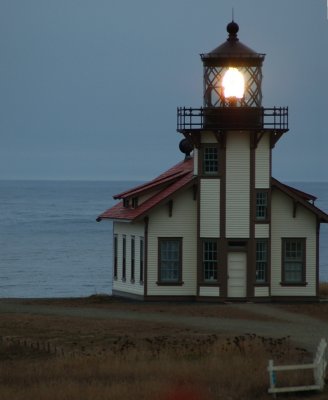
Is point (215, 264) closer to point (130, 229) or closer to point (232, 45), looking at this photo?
point (130, 229)

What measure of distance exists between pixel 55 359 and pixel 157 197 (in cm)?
1506

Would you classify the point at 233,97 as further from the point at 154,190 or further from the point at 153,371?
the point at 153,371

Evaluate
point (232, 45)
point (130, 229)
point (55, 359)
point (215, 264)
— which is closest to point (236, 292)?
point (215, 264)

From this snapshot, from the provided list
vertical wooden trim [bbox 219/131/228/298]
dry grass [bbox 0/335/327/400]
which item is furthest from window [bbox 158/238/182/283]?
dry grass [bbox 0/335/327/400]

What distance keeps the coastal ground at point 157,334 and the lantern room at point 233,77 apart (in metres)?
5.75

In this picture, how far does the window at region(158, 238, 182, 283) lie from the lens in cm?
4491

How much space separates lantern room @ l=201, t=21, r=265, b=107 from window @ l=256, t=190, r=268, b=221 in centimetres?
257

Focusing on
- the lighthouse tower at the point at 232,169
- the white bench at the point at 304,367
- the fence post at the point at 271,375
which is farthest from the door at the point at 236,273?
the fence post at the point at 271,375

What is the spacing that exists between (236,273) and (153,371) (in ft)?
52.7

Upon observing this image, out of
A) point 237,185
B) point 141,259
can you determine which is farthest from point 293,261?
point 141,259

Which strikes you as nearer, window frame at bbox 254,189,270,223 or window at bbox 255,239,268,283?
window frame at bbox 254,189,270,223

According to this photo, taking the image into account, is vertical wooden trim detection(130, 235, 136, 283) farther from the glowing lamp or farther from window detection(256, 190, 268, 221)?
the glowing lamp

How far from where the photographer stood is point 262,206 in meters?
44.8

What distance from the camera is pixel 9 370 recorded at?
97.2 ft
